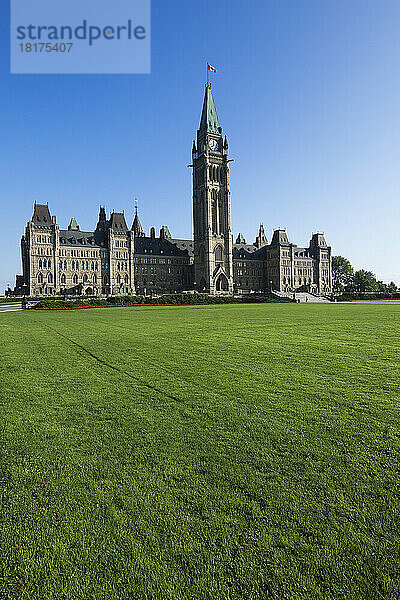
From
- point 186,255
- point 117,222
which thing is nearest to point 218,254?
point 186,255

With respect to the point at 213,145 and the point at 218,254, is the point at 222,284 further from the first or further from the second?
the point at 213,145

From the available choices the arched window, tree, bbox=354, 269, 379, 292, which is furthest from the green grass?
tree, bbox=354, 269, 379, 292

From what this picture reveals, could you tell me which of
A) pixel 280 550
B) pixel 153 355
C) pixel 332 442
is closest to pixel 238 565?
pixel 280 550

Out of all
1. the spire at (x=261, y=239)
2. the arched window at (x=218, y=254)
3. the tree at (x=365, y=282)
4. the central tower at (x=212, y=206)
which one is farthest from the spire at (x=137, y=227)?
the tree at (x=365, y=282)

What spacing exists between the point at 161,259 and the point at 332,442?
10396cm

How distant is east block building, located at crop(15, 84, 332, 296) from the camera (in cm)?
8962

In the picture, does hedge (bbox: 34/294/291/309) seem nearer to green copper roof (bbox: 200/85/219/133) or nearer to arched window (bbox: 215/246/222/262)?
arched window (bbox: 215/246/222/262)

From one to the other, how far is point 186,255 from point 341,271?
6425 centimetres

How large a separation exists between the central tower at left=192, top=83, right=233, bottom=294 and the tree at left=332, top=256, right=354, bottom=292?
179ft

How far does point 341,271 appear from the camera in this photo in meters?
139

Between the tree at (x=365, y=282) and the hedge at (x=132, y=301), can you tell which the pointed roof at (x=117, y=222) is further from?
the tree at (x=365, y=282)

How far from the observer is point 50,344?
1373cm

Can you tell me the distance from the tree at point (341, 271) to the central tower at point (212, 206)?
2143 inches

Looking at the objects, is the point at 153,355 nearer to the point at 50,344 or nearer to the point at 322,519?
the point at 50,344
